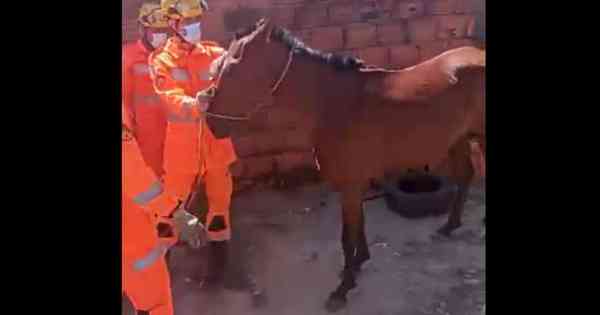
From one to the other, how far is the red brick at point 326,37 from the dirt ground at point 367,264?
0.71m

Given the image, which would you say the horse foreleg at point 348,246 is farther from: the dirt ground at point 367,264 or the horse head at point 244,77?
the horse head at point 244,77

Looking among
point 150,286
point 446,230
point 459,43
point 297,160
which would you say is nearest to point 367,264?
point 446,230

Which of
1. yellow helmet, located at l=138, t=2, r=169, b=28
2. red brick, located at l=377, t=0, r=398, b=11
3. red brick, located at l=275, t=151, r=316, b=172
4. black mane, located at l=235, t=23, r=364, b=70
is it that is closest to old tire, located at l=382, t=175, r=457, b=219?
red brick, located at l=275, t=151, r=316, b=172

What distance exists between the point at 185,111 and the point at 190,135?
126mm

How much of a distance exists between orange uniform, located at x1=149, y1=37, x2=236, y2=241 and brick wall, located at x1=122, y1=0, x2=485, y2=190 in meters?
0.13

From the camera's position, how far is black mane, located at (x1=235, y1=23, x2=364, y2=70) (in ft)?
19.3

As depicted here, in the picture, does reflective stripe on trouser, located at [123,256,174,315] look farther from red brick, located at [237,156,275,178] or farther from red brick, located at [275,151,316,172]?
red brick, located at [275,151,316,172]

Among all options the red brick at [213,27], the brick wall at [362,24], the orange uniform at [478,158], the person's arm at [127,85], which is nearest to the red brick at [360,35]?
the brick wall at [362,24]

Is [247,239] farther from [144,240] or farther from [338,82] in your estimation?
[338,82]

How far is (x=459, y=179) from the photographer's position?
5969 mm

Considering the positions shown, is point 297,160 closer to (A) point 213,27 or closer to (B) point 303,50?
(B) point 303,50

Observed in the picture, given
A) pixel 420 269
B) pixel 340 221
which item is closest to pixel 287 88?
pixel 340 221

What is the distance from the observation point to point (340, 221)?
5965 mm

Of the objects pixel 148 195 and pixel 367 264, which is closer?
pixel 148 195
